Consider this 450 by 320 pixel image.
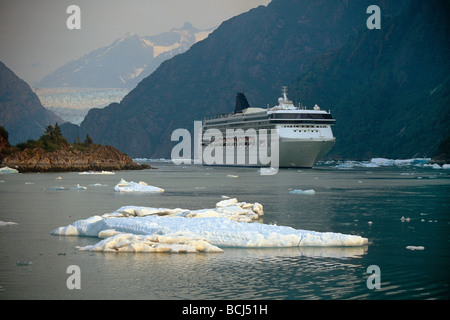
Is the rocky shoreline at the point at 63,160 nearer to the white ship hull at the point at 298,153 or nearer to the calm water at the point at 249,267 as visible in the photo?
the white ship hull at the point at 298,153

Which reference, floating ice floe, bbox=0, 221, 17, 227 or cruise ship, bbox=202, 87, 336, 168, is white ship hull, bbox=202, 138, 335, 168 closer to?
cruise ship, bbox=202, 87, 336, 168

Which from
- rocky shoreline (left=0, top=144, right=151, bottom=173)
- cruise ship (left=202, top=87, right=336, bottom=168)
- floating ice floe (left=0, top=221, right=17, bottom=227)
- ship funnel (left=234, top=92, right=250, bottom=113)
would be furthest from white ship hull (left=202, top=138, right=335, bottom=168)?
floating ice floe (left=0, top=221, right=17, bottom=227)

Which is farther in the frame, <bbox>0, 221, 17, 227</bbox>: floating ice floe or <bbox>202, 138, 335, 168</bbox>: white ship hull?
<bbox>202, 138, 335, 168</bbox>: white ship hull

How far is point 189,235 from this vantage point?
25.5m

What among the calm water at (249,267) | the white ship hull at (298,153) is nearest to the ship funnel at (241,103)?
the white ship hull at (298,153)

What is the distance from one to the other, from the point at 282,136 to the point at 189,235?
98.9 metres

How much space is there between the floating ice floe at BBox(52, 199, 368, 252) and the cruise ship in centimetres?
9385

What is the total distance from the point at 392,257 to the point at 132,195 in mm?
33956

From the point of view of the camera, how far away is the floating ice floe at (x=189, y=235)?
2452 centimetres

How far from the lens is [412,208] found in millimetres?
42219

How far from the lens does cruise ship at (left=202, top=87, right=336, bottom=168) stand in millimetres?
122562

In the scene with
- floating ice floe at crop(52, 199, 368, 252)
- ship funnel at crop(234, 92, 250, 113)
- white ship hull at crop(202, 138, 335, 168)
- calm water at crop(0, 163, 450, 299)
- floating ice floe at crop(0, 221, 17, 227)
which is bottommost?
calm water at crop(0, 163, 450, 299)
